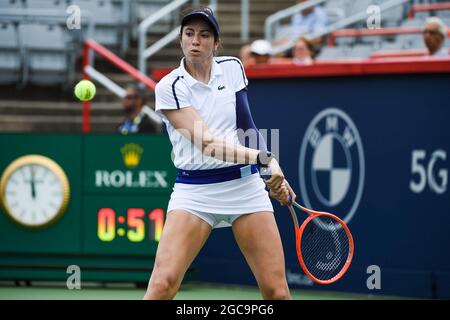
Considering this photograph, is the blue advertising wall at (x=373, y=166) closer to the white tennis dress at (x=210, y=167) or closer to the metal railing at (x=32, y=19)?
the white tennis dress at (x=210, y=167)

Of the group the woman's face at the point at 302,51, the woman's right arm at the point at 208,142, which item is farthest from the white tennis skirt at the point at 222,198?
the woman's face at the point at 302,51

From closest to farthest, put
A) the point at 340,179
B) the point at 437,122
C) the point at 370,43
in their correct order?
the point at 437,122 < the point at 340,179 < the point at 370,43

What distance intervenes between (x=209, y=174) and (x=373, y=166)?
374cm

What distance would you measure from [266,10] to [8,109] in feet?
14.0

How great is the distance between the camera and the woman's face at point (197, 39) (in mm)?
5969

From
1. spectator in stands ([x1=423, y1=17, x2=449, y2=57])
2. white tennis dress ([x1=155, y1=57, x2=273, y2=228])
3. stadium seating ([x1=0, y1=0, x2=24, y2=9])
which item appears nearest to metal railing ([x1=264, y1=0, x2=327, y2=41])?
stadium seating ([x1=0, y1=0, x2=24, y2=9])

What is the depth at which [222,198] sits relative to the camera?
600cm

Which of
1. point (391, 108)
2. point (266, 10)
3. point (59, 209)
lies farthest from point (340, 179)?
point (266, 10)

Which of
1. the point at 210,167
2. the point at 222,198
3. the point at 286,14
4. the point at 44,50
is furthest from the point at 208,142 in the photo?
the point at 44,50

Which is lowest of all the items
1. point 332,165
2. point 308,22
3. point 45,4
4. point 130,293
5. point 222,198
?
point 130,293

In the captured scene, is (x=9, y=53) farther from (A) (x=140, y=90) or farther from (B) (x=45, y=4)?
(A) (x=140, y=90)

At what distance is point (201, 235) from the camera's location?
596 cm

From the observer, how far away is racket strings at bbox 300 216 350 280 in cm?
629
